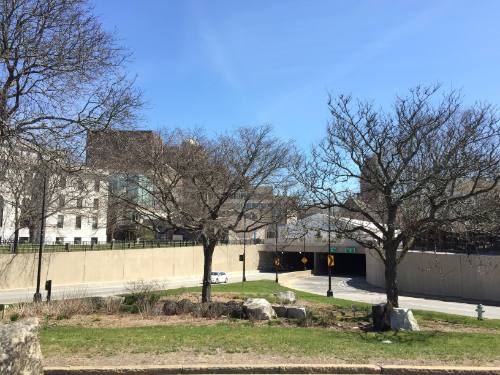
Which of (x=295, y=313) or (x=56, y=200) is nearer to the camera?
(x=295, y=313)

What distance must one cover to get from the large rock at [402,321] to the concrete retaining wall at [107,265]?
3057 centimetres

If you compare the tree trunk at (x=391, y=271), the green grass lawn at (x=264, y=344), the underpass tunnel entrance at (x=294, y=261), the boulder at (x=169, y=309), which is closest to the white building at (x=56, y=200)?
the green grass lawn at (x=264, y=344)

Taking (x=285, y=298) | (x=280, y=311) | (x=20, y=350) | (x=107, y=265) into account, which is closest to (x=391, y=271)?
(x=280, y=311)

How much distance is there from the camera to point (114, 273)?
47.7 metres

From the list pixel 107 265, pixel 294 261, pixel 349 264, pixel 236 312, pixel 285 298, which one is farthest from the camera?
pixel 294 261

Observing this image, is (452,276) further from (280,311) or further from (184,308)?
(184,308)

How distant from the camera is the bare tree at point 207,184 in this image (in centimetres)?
2027

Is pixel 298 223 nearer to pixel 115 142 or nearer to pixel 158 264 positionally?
pixel 115 142

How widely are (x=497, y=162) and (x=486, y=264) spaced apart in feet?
88.8

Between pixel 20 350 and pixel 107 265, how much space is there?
139 feet

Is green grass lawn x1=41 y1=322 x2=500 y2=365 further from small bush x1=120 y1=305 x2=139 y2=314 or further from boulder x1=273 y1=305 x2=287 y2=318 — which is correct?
small bush x1=120 y1=305 x2=139 y2=314

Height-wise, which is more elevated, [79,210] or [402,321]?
[79,210]

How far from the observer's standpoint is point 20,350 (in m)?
6.04

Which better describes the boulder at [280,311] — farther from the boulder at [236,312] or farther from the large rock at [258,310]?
the boulder at [236,312]
